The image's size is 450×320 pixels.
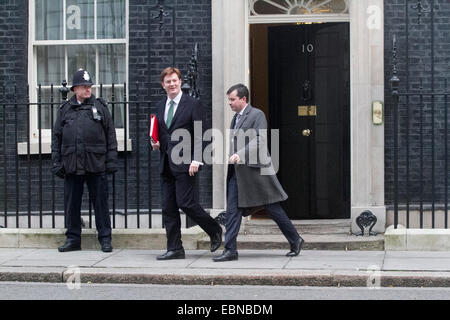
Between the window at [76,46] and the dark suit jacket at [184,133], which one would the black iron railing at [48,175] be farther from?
the dark suit jacket at [184,133]

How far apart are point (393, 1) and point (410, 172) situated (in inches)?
83.0

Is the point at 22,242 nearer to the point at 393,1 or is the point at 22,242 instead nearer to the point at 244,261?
the point at 244,261

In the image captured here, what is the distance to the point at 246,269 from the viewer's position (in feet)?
28.8

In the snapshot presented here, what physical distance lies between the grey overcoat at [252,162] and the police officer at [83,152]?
150cm

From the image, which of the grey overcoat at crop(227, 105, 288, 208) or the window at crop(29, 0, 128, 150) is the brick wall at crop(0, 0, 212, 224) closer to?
the window at crop(29, 0, 128, 150)

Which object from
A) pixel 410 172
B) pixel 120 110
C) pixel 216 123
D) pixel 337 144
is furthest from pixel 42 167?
pixel 410 172

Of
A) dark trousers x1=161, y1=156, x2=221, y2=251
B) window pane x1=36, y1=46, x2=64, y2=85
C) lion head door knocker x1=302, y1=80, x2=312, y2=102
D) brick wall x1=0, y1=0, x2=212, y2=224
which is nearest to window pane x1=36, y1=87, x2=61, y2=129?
window pane x1=36, y1=46, x2=64, y2=85

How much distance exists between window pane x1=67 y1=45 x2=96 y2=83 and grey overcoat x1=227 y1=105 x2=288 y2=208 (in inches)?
129

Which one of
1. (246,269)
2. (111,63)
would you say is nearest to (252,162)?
(246,269)

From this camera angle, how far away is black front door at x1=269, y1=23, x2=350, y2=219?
11844mm

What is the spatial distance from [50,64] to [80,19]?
72 cm

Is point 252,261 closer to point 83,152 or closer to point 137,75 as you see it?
point 83,152

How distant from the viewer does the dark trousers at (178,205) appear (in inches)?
368

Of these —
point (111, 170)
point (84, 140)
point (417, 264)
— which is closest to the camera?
point (417, 264)
